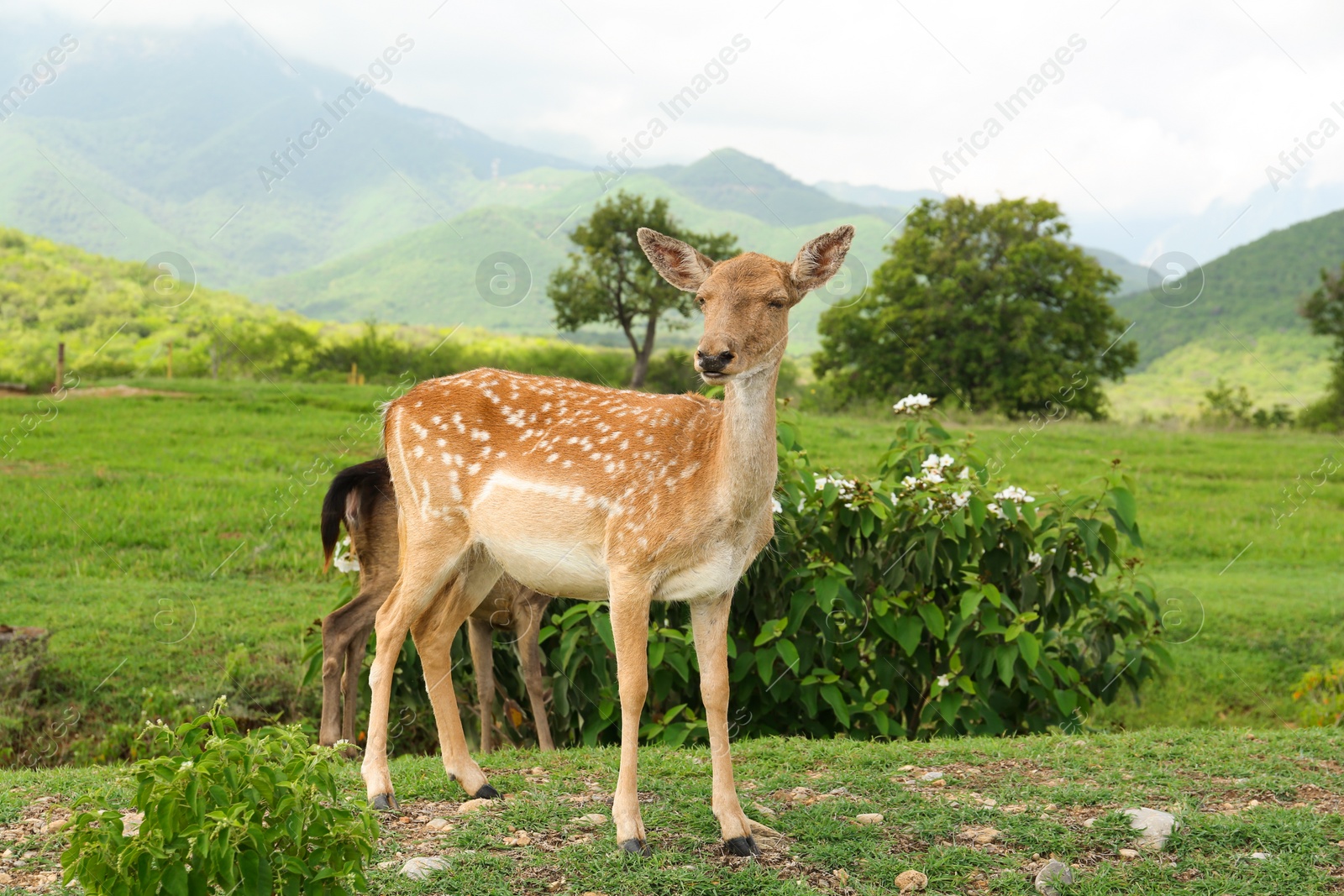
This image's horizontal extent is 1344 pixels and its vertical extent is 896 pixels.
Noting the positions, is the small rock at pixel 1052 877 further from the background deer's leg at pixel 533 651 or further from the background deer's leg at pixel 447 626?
the background deer's leg at pixel 533 651

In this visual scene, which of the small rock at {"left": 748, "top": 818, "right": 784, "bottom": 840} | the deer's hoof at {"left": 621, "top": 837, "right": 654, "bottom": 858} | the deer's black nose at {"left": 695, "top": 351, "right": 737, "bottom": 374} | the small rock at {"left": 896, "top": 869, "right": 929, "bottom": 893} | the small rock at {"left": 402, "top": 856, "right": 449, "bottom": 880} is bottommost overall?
the small rock at {"left": 896, "top": 869, "right": 929, "bottom": 893}

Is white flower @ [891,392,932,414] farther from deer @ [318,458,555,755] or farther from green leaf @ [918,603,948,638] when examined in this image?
deer @ [318,458,555,755]

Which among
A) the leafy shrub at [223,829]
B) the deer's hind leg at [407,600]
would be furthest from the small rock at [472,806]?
the leafy shrub at [223,829]

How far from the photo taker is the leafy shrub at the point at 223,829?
10.8 ft

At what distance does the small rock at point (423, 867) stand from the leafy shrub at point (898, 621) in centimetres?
290

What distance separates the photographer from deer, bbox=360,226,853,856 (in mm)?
4809

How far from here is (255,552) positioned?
13180mm

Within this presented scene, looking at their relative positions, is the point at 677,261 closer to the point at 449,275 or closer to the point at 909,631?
the point at 909,631

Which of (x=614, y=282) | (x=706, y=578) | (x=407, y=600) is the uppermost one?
(x=614, y=282)

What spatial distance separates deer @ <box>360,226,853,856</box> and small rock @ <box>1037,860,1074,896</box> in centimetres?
113

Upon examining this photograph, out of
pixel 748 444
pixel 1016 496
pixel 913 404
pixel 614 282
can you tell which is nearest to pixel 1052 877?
pixel 748 444

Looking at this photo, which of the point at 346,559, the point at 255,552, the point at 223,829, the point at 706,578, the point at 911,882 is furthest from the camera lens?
the point at 255,552

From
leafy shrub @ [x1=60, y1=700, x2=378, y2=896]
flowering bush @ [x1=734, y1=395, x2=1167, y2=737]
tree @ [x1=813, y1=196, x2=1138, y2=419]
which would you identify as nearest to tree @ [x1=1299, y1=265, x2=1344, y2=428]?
tree @ [x1=813, y1=196, x2=1138, y2=419]

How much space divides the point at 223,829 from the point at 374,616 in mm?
4196
